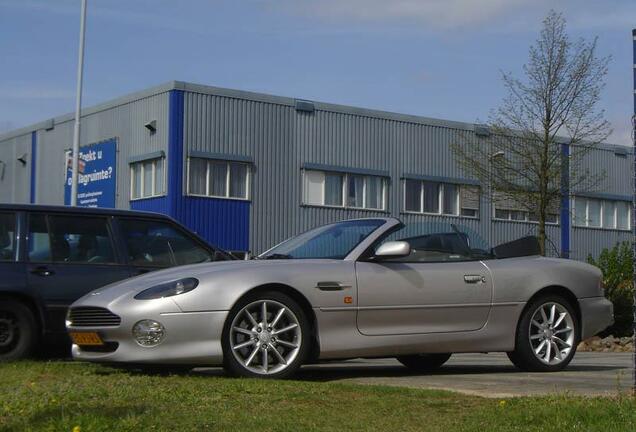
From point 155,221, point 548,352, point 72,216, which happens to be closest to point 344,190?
point 155,221

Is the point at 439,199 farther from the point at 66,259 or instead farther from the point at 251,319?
the point at 251,319

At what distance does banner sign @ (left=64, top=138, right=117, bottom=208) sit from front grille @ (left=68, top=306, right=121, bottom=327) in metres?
30.0

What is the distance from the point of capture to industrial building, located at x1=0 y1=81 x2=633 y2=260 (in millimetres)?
36125

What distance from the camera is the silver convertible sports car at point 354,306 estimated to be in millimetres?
7941

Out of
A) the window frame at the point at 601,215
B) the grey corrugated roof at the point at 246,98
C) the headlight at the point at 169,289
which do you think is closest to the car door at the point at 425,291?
the headlight at the point at 169,289

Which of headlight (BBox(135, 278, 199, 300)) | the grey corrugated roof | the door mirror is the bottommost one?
headlight (BBox(135, 278, 199, 300))

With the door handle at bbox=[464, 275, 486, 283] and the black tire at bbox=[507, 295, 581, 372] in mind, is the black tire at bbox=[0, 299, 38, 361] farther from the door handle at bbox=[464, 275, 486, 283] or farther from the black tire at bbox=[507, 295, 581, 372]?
the black tire at bbox=[507, 295, 581, 372]

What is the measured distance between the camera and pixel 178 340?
25.8 feet

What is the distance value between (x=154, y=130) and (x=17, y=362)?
2761 cm

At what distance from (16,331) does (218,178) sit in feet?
89.3

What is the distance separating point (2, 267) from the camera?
32.5ft

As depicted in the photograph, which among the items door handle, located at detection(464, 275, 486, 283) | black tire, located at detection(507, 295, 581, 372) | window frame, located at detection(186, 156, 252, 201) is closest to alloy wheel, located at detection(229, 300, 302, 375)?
door handle, located at detection(464, 275, 486, 283)

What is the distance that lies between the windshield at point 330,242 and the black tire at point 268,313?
77cm

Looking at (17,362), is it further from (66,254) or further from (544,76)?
(544,76)
